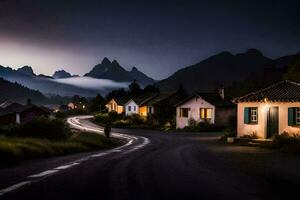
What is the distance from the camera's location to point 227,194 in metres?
8.64

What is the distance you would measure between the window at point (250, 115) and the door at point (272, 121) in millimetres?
1239

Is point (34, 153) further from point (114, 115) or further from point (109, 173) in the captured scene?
point (114, 115)

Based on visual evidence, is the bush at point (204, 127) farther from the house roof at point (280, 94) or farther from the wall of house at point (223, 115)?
the house roof at point (280, 94)

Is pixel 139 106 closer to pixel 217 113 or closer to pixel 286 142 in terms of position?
pixel 217 113

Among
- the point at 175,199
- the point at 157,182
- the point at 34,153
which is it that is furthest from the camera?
the point at 34,153

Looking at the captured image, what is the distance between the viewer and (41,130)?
2731 centimetres

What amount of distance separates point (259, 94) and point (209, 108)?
69.9 ft

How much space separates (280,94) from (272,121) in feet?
6.89

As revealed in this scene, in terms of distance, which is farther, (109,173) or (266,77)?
(266,77)

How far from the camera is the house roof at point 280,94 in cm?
2924

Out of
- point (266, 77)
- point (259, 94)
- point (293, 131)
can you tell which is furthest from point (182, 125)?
point (266, 77)

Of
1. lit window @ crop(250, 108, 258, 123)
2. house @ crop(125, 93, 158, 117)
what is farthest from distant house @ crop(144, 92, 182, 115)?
lit window @ crop(250, 108, 258, 123)

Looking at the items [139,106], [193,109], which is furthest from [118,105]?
[193,109]

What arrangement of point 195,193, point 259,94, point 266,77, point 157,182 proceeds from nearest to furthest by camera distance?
1. point 195,193
2. point 157,182
3. point 259,94
4. point 266,77
